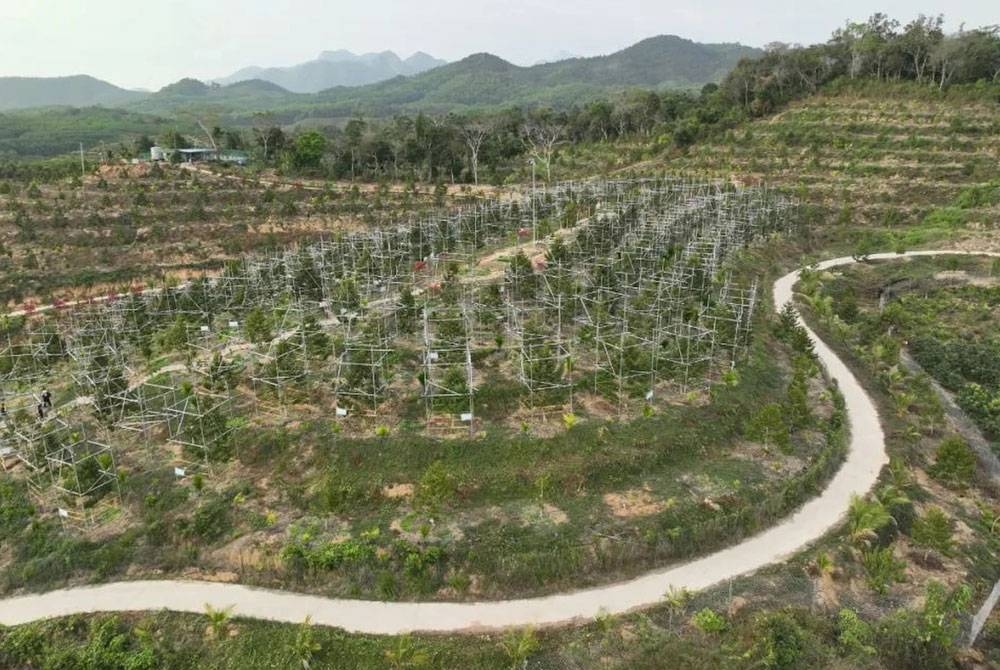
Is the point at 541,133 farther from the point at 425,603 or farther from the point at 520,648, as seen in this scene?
the point at 520,648

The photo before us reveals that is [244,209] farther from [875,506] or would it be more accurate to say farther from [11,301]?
[875,506]

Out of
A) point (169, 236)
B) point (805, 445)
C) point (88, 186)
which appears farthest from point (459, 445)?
point (88, 186)

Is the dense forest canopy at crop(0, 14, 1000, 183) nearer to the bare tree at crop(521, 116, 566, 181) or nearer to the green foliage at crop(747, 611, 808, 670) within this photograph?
the bare tree at crop(521, 116, 566, 181)

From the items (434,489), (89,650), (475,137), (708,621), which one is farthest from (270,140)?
(708,621)

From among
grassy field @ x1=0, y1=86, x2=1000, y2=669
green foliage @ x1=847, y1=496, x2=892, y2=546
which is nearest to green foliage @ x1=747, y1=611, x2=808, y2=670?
grassy field @ x1=0, y1=86, x2=1000, y2=669

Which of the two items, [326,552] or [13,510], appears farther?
[13,510]
